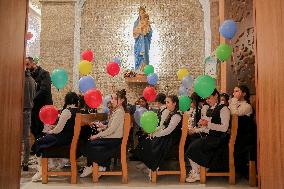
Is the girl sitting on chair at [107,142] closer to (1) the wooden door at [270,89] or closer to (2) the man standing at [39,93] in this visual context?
(2) the man standing at [39,93]

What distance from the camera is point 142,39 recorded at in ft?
29.1

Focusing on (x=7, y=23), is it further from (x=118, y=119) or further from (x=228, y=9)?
(x=228, y=9)

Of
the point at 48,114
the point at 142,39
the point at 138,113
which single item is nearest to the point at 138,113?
the point at 138,113

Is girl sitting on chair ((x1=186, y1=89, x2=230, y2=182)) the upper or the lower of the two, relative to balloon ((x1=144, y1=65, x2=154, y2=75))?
lower

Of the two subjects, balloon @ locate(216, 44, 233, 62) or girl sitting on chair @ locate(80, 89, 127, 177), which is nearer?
girl sitting on chair @ locate(80, 89, 127, 177)

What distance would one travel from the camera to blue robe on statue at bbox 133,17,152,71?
28.9ft

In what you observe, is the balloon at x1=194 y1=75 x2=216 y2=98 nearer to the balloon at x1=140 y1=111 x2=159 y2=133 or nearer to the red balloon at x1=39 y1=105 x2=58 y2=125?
the balloon at x1=140 y1=111 x2=159 y2=133

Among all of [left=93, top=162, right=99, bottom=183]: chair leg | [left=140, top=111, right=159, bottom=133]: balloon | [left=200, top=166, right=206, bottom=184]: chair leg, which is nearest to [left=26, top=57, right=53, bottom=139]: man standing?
[left=93, top=162, right=99, bottom=183]: chair leg

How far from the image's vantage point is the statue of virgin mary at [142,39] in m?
8.83

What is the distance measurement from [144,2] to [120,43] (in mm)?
1397

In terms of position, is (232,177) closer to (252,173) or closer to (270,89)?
(252,173)

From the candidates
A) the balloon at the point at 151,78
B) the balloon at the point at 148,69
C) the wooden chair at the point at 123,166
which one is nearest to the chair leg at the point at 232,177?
the wooden chair at the point at 123,166

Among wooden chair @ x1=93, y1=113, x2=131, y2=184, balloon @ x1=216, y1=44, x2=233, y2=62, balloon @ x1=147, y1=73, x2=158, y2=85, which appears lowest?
wooden chair @ x1=93, y1=113, x2=131, y2=184

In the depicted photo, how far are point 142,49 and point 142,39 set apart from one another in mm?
291
